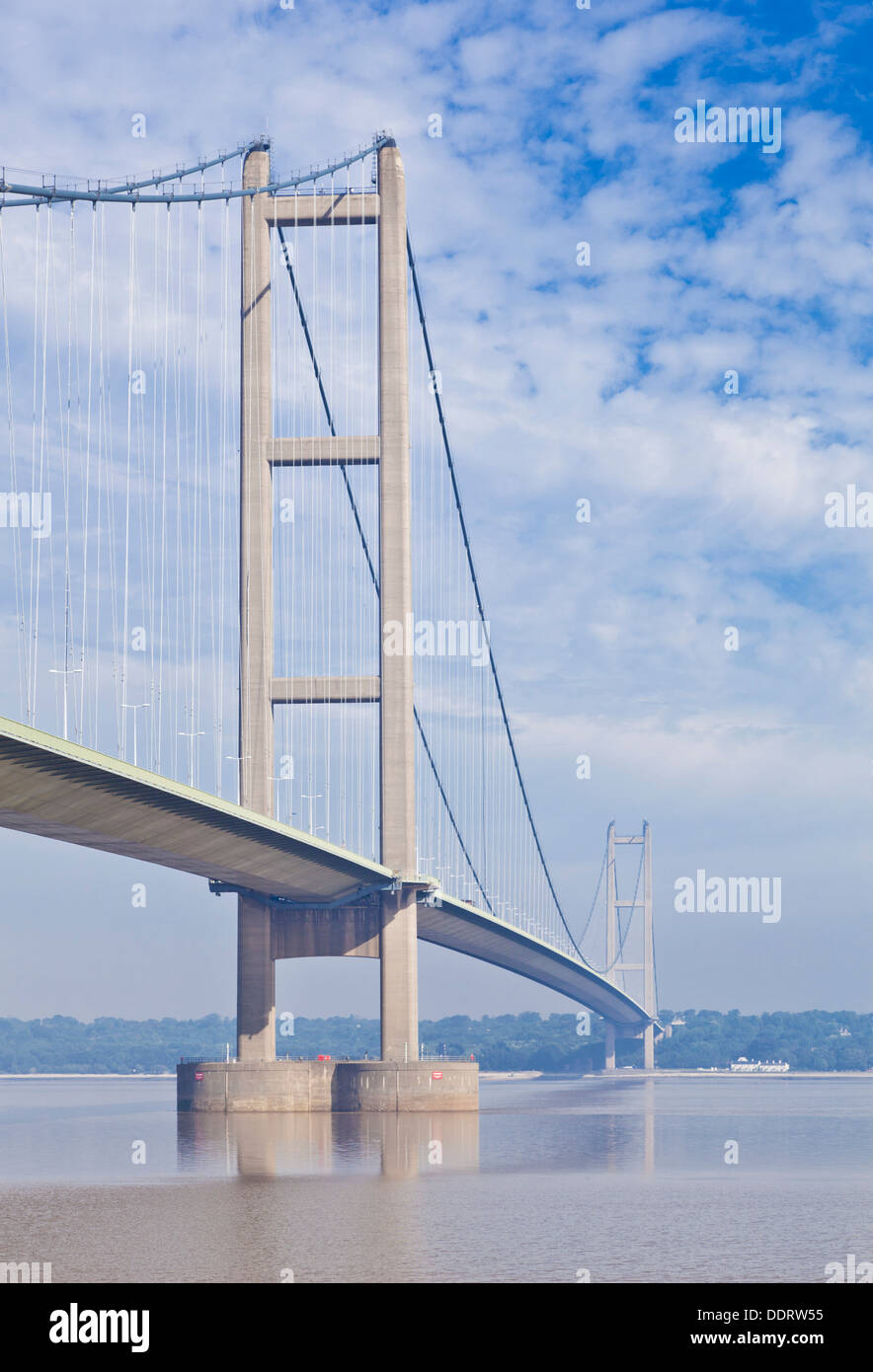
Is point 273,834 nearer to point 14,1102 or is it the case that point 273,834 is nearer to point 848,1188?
point 848,1188

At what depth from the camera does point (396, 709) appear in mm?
64250

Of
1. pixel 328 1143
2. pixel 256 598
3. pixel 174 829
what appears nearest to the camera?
pixel 328 1143

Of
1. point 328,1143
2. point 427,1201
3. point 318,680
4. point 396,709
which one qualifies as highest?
point 318,680

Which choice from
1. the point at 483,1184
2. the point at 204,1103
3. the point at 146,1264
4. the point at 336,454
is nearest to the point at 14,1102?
the point at 204,1103

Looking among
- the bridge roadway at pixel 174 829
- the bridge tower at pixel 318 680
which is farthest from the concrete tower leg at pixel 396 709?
the bridge roadway at pixel 174 829

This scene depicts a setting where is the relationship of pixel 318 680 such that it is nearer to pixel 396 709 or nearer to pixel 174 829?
pixel 396 709

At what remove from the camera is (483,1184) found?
3778 cm

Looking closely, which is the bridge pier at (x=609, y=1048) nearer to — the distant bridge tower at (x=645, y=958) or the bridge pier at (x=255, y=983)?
the distant bridge tower at (x=645, y=958)

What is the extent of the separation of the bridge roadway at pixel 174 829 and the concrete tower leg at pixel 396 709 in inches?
57.2

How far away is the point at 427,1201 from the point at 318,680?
33.1 m

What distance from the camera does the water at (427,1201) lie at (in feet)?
82.8

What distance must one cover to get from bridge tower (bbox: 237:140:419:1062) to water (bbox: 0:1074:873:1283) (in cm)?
529

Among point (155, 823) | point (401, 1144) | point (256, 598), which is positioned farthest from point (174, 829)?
point (256, 598)
